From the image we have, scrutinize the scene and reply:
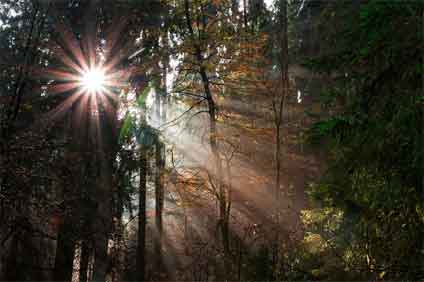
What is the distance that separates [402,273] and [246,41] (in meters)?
6.15

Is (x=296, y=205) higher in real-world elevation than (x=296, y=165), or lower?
lower

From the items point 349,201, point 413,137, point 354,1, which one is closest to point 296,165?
point 349,201

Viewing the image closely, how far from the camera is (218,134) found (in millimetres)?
9219

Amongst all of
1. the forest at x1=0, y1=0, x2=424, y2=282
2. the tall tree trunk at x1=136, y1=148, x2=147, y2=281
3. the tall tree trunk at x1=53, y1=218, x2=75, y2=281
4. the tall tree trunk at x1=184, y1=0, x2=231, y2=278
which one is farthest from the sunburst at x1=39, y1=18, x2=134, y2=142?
the tall tree trunk at x1=136, y1=148, x2=147, y2=281

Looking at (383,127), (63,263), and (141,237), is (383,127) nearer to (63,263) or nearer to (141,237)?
(63,263)

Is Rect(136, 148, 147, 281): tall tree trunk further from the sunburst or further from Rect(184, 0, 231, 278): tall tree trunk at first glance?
Rect(184, 0, 231, 278): tall tree trunk

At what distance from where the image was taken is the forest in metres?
4.18

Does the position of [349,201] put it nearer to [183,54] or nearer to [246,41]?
[246,41]

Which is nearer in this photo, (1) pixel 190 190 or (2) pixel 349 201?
(2) pixel 349 201

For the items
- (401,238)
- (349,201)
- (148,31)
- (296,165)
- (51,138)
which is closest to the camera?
(401,238)

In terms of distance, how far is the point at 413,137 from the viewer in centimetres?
370

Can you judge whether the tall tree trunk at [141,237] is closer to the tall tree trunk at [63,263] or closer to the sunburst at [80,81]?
the sunburst at [80,81]

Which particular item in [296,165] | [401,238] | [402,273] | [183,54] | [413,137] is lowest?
[402,273]

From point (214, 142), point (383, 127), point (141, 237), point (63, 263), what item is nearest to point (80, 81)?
point (214, 142)
